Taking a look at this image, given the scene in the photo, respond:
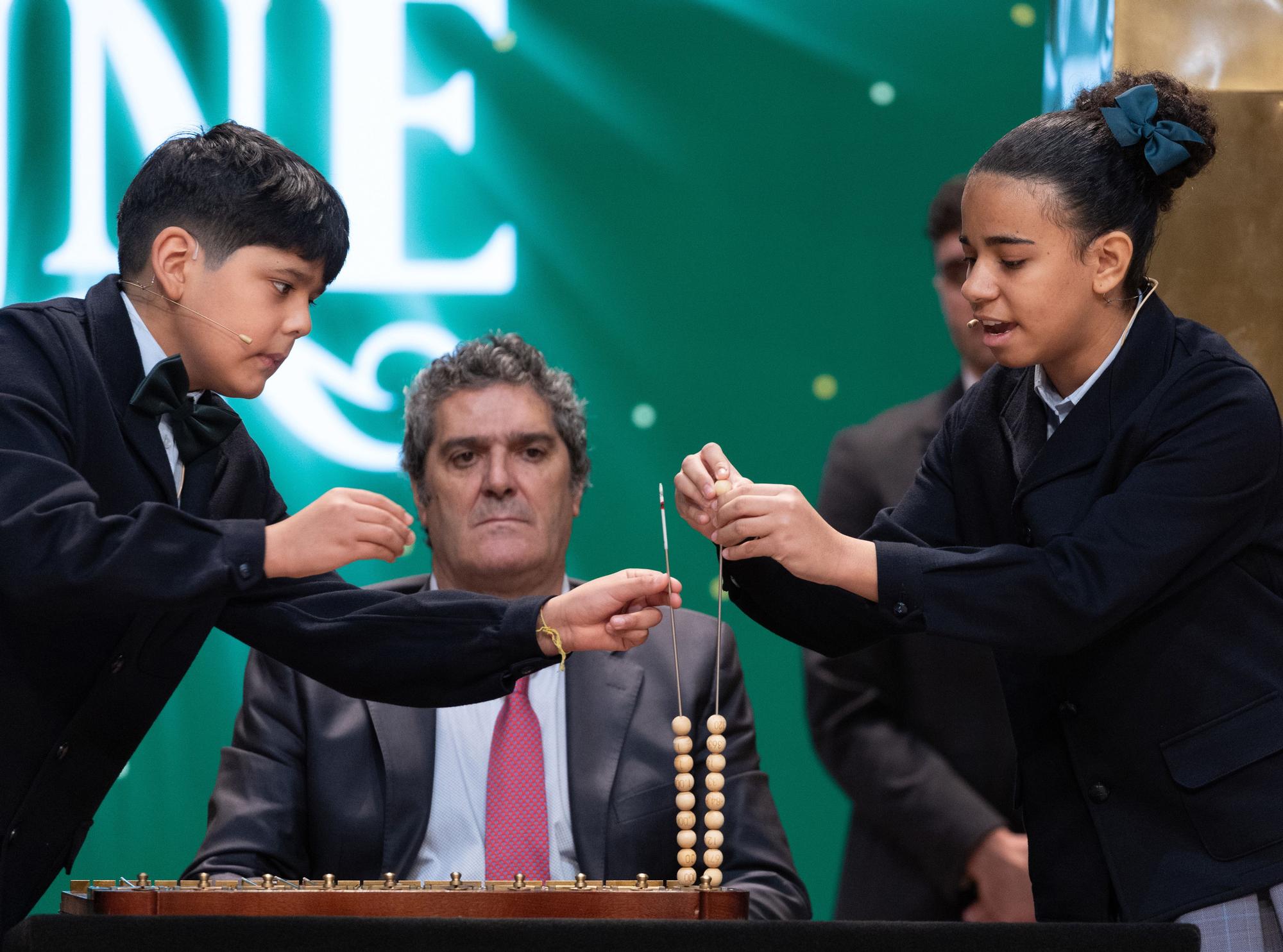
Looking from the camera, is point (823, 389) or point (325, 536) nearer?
point (325, 536)

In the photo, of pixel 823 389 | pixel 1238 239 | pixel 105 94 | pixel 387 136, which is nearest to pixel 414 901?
pixel 1238 239

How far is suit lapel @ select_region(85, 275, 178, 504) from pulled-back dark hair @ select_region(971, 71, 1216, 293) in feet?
3.69

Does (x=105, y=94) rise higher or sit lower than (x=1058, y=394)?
higher

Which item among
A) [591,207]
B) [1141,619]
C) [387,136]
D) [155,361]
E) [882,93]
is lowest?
[1141,619]

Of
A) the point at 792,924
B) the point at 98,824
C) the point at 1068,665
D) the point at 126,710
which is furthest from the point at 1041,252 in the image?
the point at 98,824

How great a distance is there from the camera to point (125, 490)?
1964 mm

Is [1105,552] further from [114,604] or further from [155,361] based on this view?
[155,361]

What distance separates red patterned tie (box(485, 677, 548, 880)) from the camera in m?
2.54

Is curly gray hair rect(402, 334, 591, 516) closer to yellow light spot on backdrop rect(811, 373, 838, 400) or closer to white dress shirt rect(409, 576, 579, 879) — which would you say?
white dress shirt rect(409, 576, 579, 879)

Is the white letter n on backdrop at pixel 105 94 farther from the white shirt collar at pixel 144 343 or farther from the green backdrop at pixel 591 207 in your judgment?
the white shirt collar at pixel 144 343

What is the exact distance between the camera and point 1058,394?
204cm

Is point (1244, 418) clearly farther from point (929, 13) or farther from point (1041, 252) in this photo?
point (929, 13)

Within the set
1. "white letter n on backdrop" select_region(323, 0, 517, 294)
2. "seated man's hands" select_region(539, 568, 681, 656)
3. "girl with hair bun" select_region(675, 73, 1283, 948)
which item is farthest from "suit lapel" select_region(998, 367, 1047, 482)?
"white letter n on backdrop" select_region(323, 0, 517, 294)

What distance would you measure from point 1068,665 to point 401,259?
2.21 metres
